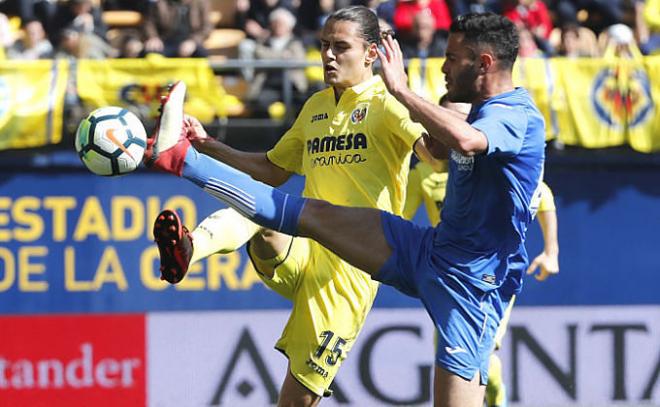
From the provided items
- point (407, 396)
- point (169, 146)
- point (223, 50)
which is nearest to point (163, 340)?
point (407, 396)

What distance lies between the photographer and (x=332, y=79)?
6785mm

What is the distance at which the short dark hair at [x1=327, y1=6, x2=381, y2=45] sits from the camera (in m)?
6.76

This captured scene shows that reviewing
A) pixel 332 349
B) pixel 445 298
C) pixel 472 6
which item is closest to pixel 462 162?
pixel 445 298

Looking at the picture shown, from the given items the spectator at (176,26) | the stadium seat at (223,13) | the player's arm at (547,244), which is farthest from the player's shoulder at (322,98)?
the stadium seat at (223,13)

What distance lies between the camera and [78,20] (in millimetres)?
12141

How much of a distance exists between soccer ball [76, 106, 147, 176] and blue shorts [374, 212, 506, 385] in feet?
3.99

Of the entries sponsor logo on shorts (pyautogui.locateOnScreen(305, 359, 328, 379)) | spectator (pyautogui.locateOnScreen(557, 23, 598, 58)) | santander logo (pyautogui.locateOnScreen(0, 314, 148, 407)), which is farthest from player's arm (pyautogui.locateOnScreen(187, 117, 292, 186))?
spectator (pyautogui.locateOnScreen(557, 23, 598, 58))

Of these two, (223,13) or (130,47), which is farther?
(223,13)

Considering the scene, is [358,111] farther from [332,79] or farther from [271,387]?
[271,387]

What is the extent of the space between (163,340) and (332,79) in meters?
4.23

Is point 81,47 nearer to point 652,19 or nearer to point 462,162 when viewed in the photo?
point 652,19

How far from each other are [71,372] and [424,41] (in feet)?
14.2

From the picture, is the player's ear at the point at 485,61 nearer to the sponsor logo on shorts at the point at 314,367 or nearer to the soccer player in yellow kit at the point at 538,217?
the sponsor logo on shorts at the point at 314,367

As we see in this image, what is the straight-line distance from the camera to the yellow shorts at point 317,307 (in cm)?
674
